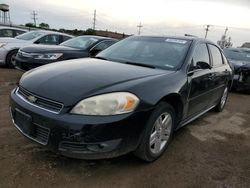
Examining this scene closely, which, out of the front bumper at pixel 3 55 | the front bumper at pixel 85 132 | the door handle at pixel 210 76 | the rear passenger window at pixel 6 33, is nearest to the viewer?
the front bumper at pixel 85 132

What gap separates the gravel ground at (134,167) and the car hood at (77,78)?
782 millimetres

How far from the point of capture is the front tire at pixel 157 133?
9.87 ft

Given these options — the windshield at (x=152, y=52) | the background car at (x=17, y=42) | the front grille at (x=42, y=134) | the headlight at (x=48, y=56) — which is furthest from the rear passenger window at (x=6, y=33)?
the front grille at (x=42, y=134)

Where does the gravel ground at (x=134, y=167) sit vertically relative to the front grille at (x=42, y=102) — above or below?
below

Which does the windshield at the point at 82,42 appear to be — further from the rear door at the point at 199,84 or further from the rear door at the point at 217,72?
the rear door at the point at 199,84

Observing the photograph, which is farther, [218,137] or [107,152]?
[218,137]

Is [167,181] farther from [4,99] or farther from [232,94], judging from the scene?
[232,94]

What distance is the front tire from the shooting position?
3.01 meters

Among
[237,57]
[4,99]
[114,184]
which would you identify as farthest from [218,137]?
[237,57]

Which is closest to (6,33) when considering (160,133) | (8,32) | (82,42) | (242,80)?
(8,32)

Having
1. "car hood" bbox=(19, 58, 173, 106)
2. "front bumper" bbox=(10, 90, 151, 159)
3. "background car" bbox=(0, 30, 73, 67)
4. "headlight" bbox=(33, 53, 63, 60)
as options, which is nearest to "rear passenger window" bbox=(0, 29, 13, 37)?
"background car" bbox=(0, 30, 73, 67)

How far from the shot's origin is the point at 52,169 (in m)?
2.99

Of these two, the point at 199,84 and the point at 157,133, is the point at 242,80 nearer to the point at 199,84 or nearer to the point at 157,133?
the point at 199,84

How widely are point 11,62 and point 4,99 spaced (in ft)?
13.7
